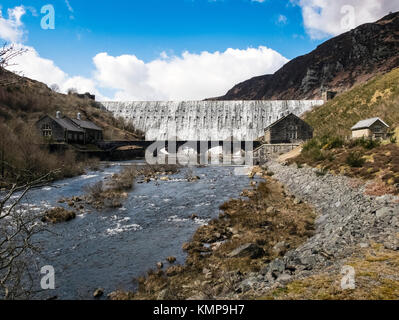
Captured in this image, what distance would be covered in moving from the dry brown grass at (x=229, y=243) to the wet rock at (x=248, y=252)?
0.18 m

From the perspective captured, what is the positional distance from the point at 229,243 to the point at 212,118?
58130mm

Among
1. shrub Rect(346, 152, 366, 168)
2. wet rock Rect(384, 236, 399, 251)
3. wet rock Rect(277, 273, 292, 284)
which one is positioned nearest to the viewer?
wet rock Rect(277, 273, 292, 284)

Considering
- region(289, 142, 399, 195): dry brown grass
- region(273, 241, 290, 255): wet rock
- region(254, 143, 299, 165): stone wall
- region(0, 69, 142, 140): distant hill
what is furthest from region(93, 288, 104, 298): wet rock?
region(0, 69, 142, 140): distant hill

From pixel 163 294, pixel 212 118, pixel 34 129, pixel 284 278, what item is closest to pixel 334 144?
pixel 284 278

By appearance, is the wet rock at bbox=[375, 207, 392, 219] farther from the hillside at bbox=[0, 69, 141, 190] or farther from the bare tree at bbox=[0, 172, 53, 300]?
the hillside at bbox=[0, 69, 141, 190]

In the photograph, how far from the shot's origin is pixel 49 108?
6322cm

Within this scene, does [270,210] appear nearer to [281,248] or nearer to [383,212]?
[281,248]

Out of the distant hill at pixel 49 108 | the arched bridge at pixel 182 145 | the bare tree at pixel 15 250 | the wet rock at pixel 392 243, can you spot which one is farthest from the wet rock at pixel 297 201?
the distant hill at pixel 49 108

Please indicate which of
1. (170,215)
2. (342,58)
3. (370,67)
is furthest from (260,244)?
(342,58)

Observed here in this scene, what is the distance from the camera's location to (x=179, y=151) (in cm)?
6144

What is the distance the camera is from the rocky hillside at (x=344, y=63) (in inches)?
3381

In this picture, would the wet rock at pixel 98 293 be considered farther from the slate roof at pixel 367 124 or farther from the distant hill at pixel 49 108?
the distant hill at pixel 49 108

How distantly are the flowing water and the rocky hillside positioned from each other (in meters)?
82.8

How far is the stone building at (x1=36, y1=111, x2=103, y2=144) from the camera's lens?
45969mm
